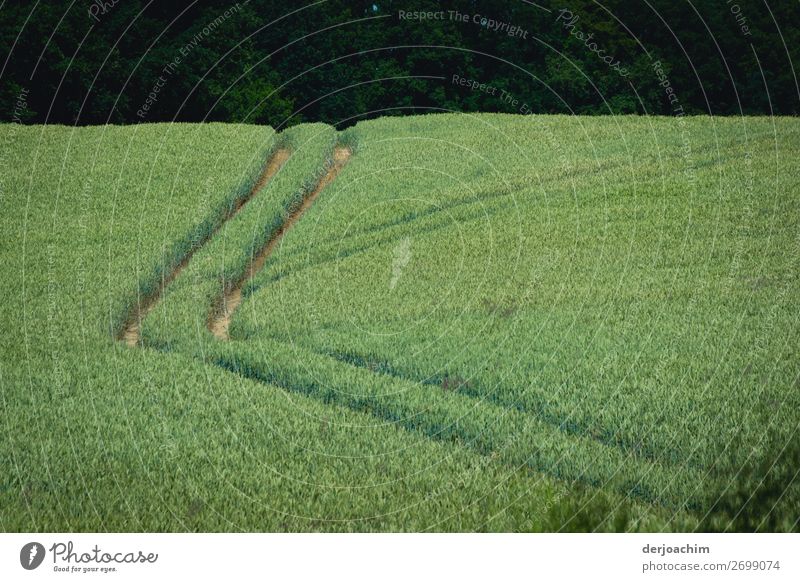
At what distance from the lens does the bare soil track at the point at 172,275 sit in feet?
57.8

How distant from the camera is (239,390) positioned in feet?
45.7

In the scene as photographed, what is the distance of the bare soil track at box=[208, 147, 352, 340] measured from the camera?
1803 centimetres

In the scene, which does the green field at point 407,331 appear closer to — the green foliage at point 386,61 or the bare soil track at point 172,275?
the bare soil track at point 172,275

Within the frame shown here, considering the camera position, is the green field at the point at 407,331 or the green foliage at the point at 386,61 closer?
the green field at the point at 407,331

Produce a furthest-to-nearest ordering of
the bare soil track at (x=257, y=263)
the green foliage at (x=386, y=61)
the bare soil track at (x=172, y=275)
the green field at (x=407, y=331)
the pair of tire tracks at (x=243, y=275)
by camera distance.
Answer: the green foliage at (x=386, y=61) < the bare soil track at (x=257, y=263) < the pair of tire tracks at (x=243, y=275) < the bare soil track at (x=172, y=275) < the green field at (x=407, y=331)

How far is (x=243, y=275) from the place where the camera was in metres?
20.6

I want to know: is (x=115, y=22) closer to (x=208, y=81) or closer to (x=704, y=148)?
(x=208, y=81)

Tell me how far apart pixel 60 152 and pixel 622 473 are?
2449cm

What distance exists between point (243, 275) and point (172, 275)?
1655 millimetres

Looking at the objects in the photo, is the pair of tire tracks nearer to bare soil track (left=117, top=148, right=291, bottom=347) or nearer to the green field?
bare soil track (left=117, top=148, right=291, bottom=347)

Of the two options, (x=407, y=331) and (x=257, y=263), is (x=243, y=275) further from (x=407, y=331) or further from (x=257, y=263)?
(x=407, y=331)
